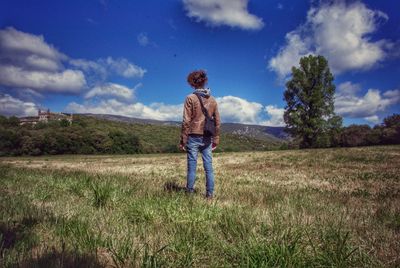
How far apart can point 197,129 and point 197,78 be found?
1.26 meters

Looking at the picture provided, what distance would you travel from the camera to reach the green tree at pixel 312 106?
60.3 m

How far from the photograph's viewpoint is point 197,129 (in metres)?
7.27

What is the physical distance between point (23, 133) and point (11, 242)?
106225mm

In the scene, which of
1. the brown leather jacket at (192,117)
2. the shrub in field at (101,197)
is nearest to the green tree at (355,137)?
the brown leather jacket at (192,117)

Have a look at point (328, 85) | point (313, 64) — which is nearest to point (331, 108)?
point (328, 85)

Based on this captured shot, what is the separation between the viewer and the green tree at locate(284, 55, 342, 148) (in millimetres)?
60344

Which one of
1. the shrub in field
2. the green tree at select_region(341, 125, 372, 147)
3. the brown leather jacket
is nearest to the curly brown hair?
the brown leather jacket

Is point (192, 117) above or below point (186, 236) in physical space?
above

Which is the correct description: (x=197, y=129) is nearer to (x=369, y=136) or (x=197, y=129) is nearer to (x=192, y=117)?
(x=192, y=117)

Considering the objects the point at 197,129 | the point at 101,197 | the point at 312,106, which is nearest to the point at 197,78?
the point at 197,129

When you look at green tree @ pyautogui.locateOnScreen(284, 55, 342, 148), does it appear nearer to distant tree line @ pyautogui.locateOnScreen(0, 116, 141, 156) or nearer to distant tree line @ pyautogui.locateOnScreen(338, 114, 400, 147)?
distant tree line @ pyautogui.locateOnScreen(338, 114, 400, 147)

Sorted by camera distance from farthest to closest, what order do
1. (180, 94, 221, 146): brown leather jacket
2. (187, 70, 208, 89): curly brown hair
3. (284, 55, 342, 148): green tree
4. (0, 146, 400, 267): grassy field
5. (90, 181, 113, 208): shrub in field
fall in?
(284, 55, 342, 148): green tree, (187, 70, 208, 89): curly brown hair, (180, 94, 221, 146): brown leather jacket, (90, 181, 113, 208): shrub in field, (0, 146, 400, 267): grassy field

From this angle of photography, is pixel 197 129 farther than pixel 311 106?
No

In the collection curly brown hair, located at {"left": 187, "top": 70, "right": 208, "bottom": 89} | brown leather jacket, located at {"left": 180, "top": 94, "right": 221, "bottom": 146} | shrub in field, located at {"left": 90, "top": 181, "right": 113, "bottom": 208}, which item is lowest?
shrub in field, located at {"left": 90, "top": 181, "right": 113, "bottom": 208}
